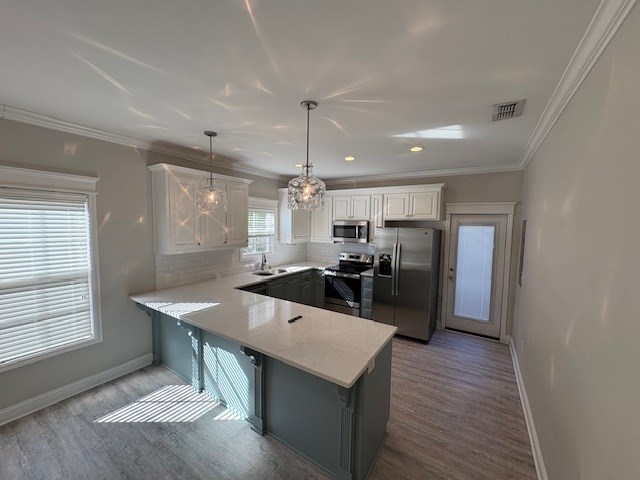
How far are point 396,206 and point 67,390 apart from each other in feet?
14.9

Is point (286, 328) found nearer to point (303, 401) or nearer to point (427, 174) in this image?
point (303, 401)

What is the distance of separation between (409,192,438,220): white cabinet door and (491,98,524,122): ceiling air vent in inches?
78.9

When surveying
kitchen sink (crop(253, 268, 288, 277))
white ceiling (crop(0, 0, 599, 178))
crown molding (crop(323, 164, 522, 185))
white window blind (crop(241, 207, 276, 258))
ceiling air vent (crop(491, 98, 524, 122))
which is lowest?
kitchen sink (crop(253, 268, 288, 277))

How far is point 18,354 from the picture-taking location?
232cm

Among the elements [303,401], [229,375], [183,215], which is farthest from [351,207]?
→ [303,401]

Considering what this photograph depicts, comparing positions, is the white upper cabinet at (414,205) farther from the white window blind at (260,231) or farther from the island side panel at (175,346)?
the island side panel at (175,346)

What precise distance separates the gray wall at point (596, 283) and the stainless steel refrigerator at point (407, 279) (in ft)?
5.99

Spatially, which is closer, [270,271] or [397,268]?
[397,268]

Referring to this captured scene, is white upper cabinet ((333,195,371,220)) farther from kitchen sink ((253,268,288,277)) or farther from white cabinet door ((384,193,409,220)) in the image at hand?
kitchen sink ((253,268,288,277))

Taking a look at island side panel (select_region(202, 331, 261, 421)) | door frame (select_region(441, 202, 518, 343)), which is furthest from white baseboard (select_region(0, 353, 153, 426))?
door frame (select_region(441, 202, 518, 343))

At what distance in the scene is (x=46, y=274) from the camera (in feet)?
8.02

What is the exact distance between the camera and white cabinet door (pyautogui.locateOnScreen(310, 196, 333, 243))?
5.05 metres

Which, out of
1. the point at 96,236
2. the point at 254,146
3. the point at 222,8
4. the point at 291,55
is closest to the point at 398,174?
the point at 254,146

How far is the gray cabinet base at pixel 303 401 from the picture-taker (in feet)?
5.79
